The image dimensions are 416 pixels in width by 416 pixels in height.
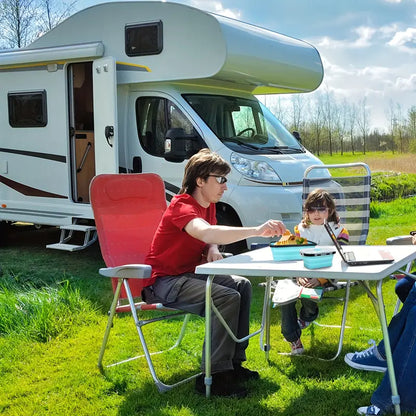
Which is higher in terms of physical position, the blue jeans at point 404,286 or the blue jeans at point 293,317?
the blue jeans at point 404,286

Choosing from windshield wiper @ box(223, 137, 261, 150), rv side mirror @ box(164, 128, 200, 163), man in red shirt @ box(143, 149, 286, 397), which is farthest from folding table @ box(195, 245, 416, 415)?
windshield wiper @ box(223, 137, 261, 150)

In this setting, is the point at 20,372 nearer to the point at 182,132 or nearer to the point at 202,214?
the point at 202,214

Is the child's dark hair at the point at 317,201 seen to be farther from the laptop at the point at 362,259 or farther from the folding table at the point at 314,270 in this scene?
the laptop at the point at 362,259

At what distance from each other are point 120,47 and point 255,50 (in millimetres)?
1439

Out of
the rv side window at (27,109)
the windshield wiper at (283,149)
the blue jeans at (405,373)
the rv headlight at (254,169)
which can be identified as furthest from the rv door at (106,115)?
the blue jeans at (405,373)

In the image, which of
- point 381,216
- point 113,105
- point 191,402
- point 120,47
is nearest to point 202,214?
point 191,402

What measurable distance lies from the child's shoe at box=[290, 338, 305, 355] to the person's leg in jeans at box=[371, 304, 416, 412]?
3.42 ft

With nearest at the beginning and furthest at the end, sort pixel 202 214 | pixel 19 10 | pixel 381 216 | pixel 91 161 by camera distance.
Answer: pixel 202 214
pixel 91 161
pixel 381 216
pixel 19 10

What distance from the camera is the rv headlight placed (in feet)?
20.9

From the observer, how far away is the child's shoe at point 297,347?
4000mm

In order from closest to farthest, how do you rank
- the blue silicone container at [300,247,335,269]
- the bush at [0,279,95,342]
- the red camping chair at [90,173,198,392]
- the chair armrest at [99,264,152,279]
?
the blue silicone container at [300,247,335,269]
the chair armrest at [99,264,152,279]
the red camping chair at [90,173,198,392]
the bush at [0,279,95,342]

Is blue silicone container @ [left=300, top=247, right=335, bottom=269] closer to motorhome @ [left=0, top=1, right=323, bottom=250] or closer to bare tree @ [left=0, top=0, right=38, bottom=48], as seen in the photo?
motorhome @ [left=0, top=1, right=323, bottom=250]

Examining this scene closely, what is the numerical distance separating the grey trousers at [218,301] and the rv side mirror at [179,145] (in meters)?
2.94

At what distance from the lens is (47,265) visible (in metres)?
7.25
